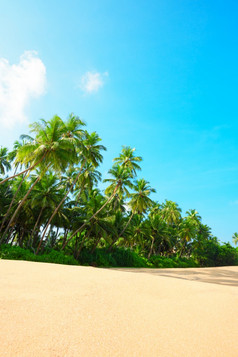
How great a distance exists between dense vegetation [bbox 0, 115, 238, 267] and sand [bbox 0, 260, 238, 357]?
40.2ft

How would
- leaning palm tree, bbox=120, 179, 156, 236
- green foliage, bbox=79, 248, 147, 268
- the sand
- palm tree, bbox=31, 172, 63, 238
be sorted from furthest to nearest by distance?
leaning palm tree, bbox=120, 179, 156, 236 → green foliage, bbox=79, 248, 147, 268 → palm tree, bbox=31, 172, 63, 238 → the sand

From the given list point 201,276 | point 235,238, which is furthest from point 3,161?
point 235,238

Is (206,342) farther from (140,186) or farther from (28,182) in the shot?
(140,186)

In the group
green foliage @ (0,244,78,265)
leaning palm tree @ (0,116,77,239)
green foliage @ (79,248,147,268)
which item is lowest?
green foliage @ (0,244,78,265)

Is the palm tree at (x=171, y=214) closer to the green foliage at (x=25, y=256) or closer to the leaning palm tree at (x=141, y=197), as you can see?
the leaning palm tree at (x=141, y=197)

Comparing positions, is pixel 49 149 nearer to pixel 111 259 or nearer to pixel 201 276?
pixel 201 276

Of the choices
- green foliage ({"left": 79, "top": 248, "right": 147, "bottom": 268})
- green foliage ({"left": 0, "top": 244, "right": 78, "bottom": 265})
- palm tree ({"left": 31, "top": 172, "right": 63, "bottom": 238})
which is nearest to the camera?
green foliage ({"left": 0, "top": 244, "right": 78, "bottom": 265})

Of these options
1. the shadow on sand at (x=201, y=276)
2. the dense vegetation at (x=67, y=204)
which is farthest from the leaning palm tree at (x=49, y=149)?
the shadow on sand at (x=201, y=276)

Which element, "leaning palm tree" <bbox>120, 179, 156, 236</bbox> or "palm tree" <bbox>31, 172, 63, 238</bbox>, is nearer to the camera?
"palm tree" <bbox>31, 172, 63, 238</bbox>

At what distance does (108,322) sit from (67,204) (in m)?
23.0

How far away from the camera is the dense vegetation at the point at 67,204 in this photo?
51.0 feet

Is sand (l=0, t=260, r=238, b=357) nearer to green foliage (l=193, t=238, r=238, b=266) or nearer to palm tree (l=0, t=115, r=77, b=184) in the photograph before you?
palm tree (l=0, t=115, r=77, b=184)

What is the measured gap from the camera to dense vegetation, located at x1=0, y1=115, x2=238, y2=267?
15.5 m

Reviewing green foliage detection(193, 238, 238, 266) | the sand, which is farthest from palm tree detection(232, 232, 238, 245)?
the sand
